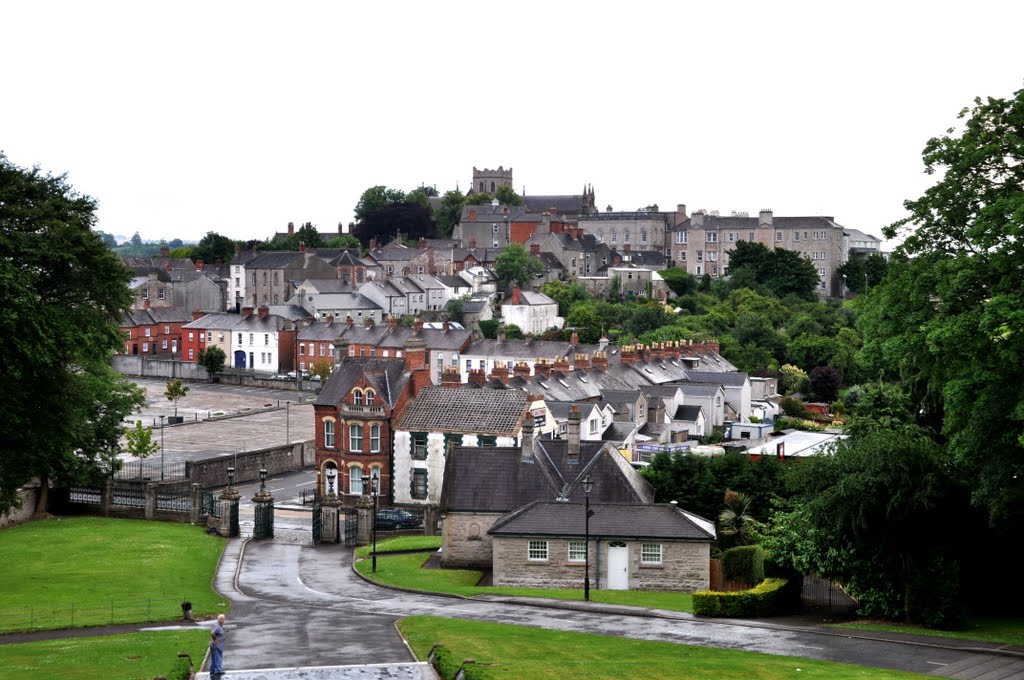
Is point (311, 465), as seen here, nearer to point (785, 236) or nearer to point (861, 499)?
point (861, 499)

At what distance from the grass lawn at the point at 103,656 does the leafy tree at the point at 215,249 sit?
13802cm

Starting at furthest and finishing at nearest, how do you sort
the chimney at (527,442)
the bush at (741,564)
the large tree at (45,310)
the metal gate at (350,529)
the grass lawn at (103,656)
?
1. the metal gate at (350,529)
2. the chimney at (527,442)
3. the bush at (741,564)
4. the large tree at (45,310)
5. the grass lawn at (103,656)

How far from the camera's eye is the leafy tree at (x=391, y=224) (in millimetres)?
178750

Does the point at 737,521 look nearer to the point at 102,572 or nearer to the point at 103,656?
the point at 102,572

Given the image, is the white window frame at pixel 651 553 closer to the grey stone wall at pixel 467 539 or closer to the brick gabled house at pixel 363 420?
the grey stone wall at pixel 467 539

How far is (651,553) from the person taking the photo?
40.9 metres

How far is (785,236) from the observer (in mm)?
156125

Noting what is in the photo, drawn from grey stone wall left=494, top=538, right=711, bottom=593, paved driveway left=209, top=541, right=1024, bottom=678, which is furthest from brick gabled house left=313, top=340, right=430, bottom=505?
grey stone wall left=494, top=538, right=711, bottom=593

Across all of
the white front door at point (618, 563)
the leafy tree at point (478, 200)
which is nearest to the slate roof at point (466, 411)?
the white front door at point (618, 563)

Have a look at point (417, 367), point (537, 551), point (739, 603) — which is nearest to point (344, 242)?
point (417, 367)

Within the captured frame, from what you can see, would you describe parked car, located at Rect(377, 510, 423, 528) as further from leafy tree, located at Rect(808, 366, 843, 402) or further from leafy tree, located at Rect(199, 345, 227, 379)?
leafy tree, located at Rect(199, 345, 227, 379)

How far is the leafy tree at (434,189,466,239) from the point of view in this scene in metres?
190

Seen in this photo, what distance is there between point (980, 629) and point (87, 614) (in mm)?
22901

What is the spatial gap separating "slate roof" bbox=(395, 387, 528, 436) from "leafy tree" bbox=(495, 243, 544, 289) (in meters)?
82.2
